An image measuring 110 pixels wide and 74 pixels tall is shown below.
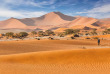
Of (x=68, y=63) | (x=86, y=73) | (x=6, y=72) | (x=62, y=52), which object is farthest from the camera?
(x=62, y=52)

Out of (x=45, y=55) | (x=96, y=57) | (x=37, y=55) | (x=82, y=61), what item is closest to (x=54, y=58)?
(x=45, y=55)

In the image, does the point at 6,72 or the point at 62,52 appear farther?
the point at 62,52

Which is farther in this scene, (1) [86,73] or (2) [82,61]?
(2) [82,61]

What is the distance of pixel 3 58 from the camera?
10.9m

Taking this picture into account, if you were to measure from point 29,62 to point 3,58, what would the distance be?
7.60 ft

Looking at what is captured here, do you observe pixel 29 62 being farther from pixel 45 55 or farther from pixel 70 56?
pixel 70 56

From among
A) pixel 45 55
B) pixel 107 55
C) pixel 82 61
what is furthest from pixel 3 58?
pixel 107 55

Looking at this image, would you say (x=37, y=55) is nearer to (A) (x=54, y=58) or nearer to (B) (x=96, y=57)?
(A) (x=54, y=58)

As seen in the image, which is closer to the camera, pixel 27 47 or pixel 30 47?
pixel 27 47

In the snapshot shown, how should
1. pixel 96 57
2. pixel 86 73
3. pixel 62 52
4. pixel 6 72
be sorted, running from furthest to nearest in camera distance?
pixel 62 52 < pixel 96 57 < pixel 86 73 < pixel 6 72

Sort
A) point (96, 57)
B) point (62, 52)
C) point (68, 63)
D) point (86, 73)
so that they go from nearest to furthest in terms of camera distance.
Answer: point (86, 73) → point (68, 63) → point (96, 57) → point (62, 52)

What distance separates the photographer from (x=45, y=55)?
39.9ft

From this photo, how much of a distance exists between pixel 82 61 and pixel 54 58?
263cm

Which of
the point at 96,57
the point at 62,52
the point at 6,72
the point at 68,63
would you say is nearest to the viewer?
the point at 6,72
